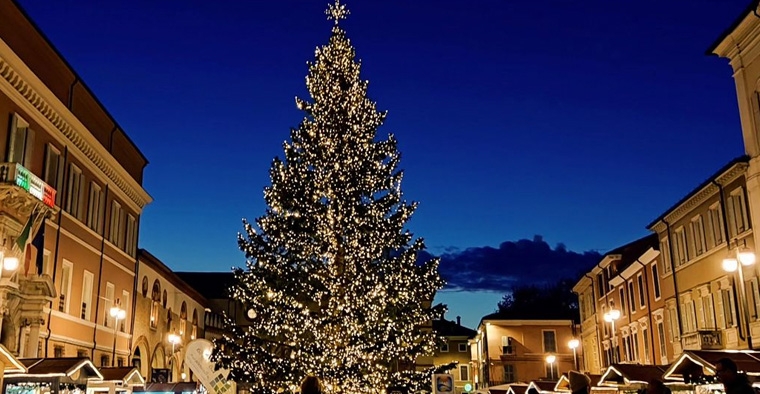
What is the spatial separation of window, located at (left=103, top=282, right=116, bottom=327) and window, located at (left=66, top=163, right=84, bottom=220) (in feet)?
16.3

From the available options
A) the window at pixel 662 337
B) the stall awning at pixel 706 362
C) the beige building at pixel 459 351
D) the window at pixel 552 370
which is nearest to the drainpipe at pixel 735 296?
the window at pixel 662 337

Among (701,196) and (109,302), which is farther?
(109,302)

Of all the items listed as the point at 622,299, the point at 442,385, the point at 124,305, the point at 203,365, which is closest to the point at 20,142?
the point at 124,305

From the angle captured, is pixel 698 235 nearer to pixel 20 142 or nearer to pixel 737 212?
pixel 737 212

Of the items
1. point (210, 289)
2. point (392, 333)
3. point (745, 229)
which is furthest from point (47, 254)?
point (210, 289)

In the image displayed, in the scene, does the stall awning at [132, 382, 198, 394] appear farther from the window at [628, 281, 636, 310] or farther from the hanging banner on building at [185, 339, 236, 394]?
the window at [628, 281, 636, 310]

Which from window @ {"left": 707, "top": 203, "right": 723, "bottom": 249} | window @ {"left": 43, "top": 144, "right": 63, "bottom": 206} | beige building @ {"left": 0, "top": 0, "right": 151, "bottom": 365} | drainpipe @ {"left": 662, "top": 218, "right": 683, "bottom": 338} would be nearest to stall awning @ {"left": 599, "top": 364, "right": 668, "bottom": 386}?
window @ {"left": 707, "top": 203, "right": 723, "bottom": 249}

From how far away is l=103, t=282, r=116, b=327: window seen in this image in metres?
34.9

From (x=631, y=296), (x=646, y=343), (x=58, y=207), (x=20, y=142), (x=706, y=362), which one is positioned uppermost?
(x=20, y=142)

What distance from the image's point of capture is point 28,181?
24188 millimetres

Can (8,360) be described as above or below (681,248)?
below

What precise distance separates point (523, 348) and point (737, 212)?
44.5 m

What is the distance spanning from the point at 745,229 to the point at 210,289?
63230mm

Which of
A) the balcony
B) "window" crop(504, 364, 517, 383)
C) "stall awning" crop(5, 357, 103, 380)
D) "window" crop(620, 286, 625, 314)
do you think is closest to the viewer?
"stall awning" crop(5, 357, 103, 380)
